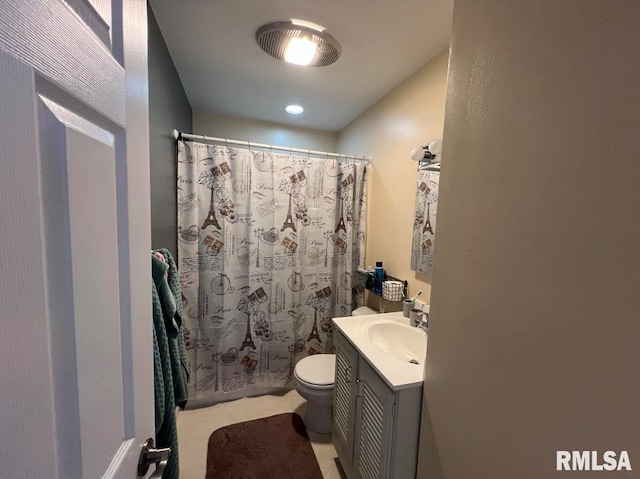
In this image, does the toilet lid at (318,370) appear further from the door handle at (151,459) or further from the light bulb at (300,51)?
the light bulb at (300,51)

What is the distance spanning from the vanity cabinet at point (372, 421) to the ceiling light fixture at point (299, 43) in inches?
62.0

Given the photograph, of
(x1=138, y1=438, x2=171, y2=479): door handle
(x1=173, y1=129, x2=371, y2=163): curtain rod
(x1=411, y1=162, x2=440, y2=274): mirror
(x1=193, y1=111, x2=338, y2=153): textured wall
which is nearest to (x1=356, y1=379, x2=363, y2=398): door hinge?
(x1=411, y1=162, x2=440, y2=274): mirror

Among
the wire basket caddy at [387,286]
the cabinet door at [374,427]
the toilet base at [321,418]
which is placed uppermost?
the wire basket caddy at [387,286]

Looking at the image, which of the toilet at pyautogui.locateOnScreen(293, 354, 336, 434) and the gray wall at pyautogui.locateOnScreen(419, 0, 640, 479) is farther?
the toilet at pyautogui.locateOnScreen(293, 354, 336, 434)

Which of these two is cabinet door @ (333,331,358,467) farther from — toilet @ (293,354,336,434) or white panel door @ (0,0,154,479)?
white panel door @ (0,0,154,479)

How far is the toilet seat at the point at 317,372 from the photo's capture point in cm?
172

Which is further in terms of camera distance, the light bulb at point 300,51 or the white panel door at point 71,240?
the light bulb at point 300,51

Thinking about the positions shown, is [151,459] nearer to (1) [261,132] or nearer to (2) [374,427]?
(2) [374,427]

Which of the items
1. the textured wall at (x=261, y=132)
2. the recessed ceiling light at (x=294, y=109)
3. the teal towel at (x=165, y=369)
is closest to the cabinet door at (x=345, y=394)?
the teal towel at (x=165, y=369)

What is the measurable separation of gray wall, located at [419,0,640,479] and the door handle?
840 mm

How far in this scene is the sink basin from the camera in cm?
146

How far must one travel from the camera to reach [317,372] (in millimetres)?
1824

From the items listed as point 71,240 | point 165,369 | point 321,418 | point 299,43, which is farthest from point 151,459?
point 299,43

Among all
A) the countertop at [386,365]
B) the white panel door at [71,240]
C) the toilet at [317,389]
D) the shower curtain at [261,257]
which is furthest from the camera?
the shower curtain at [261,257]
